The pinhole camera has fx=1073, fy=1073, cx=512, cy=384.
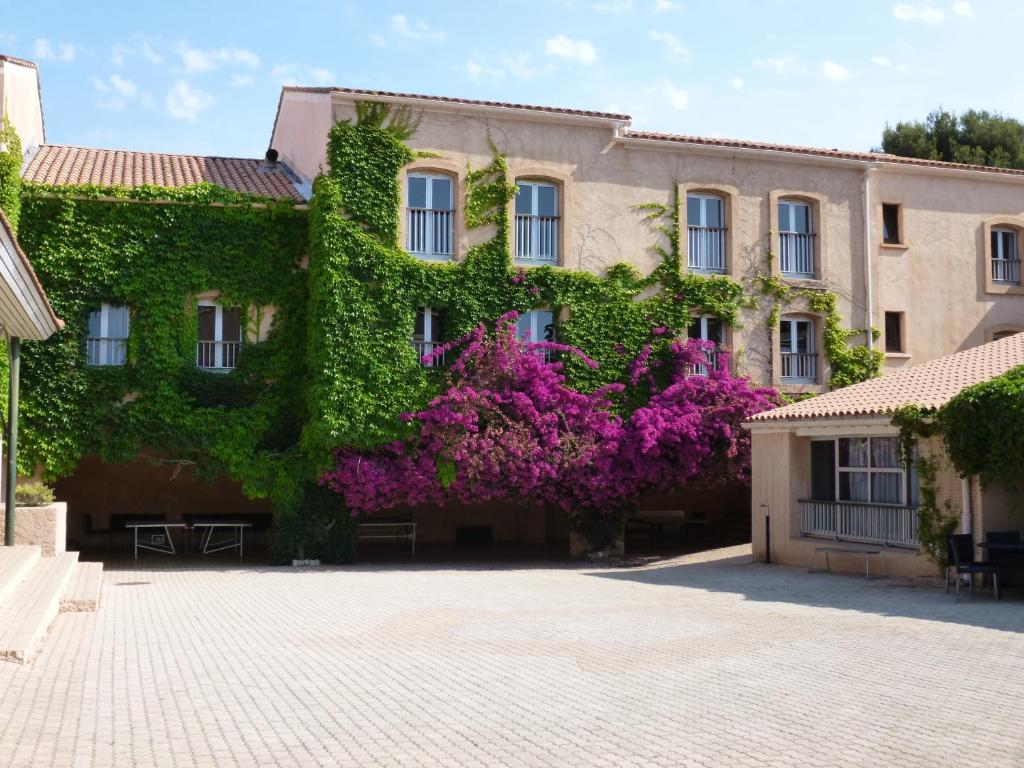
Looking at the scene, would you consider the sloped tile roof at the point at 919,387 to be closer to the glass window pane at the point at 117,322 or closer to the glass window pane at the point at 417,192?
the glass window pane at the point at 417,192

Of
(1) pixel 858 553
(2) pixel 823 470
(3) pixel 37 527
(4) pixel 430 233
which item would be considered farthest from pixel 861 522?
(3) pixel 37 527

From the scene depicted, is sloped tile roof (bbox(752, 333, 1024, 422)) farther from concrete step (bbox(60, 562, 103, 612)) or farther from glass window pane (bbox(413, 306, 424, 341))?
concrete step (bbox(60, 562, 103, 612))

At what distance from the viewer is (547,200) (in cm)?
2550

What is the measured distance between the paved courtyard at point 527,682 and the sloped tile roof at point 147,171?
1093 centimetres

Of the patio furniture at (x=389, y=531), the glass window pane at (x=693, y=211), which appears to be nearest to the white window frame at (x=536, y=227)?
the glass window pane at (x=693, y=211)

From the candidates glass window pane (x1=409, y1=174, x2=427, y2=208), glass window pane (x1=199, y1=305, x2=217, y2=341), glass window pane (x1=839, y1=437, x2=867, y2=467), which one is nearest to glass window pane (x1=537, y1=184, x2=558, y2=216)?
glass window pane (x1=409, y1=174, x2=427, y2=208)

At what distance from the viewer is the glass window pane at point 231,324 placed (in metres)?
24.0

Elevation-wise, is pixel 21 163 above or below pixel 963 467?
above

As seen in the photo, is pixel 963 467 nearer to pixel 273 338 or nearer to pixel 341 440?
pixel 341 440

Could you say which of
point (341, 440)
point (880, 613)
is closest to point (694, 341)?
point (341, 440)

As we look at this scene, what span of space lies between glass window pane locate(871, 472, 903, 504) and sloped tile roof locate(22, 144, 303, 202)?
13804mm

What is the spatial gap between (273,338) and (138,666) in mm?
14167

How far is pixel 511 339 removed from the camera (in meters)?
23.9

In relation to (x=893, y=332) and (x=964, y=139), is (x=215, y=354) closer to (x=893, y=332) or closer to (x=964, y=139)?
(x=893, y=332)
